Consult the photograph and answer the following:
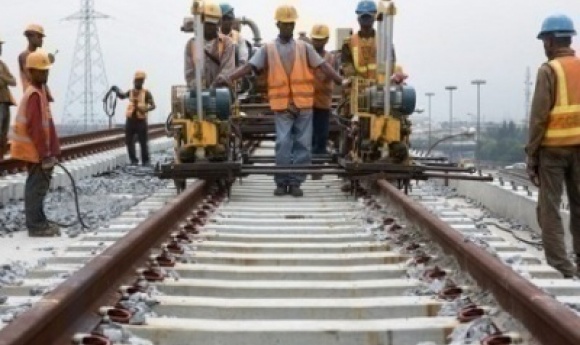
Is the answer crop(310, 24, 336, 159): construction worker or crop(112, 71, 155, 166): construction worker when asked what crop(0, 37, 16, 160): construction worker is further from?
crop(310, 24, 336, 159): construction worker

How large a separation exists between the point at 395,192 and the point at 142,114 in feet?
29.4

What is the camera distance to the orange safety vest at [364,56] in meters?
10.1

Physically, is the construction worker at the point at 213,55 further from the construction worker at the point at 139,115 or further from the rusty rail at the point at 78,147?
the construction worker at the point at 139,115

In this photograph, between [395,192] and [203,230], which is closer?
[203,230]

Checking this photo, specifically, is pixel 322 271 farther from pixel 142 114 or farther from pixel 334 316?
pixel 142 114

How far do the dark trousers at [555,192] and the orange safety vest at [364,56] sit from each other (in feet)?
14.3

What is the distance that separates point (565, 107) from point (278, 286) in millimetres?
2274

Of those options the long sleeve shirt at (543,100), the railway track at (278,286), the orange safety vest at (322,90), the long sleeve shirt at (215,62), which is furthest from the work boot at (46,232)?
the long sleeve shirt at (543,100)

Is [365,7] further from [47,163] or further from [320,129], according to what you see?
[47,163]

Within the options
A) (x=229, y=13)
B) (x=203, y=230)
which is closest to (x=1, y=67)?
(x=229, y=13)

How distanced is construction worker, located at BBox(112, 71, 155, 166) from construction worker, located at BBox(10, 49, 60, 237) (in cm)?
774

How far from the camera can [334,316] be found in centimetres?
417

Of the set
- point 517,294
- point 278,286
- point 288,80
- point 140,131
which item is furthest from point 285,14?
point 140,131

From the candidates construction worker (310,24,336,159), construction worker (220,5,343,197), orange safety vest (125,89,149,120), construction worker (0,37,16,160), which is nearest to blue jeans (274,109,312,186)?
construction worker (220,5,343,197)
